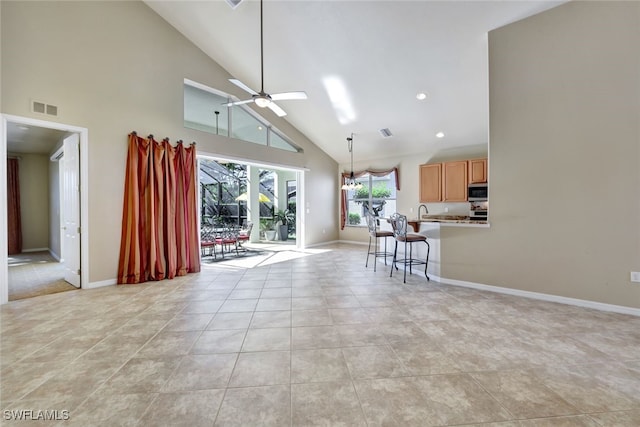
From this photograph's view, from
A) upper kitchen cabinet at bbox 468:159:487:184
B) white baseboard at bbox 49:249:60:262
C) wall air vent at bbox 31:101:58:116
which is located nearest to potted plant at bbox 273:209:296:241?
white baseboard at bbox 49:249:60:262

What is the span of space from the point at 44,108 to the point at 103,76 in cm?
91

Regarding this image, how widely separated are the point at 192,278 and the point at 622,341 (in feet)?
17.7

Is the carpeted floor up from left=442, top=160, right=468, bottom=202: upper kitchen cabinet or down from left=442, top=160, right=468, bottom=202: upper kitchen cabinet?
down

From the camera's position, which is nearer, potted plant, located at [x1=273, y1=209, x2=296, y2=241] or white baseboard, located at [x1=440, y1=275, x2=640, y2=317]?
white baseboard, located at [x1=440, y1=275, x2=640, y2=317]

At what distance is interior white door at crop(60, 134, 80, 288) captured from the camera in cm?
402

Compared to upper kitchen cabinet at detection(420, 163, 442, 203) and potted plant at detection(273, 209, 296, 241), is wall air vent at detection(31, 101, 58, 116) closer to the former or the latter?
potted plant at detection(273, 209, 296, 241)

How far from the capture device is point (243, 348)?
2311 millimetres

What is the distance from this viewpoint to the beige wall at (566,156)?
3.07m

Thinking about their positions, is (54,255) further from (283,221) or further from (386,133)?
(386,133)

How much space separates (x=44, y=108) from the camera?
3547mm

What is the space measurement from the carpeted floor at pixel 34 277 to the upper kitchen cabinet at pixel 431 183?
745 cm

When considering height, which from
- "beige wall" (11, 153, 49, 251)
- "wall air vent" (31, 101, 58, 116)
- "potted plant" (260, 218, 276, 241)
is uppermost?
"wall air vent" (31, 101, 58, 116)

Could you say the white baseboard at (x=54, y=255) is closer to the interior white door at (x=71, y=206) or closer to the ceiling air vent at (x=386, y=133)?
the interior white door at (x=71, y=206)

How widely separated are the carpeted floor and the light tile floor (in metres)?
0.42
